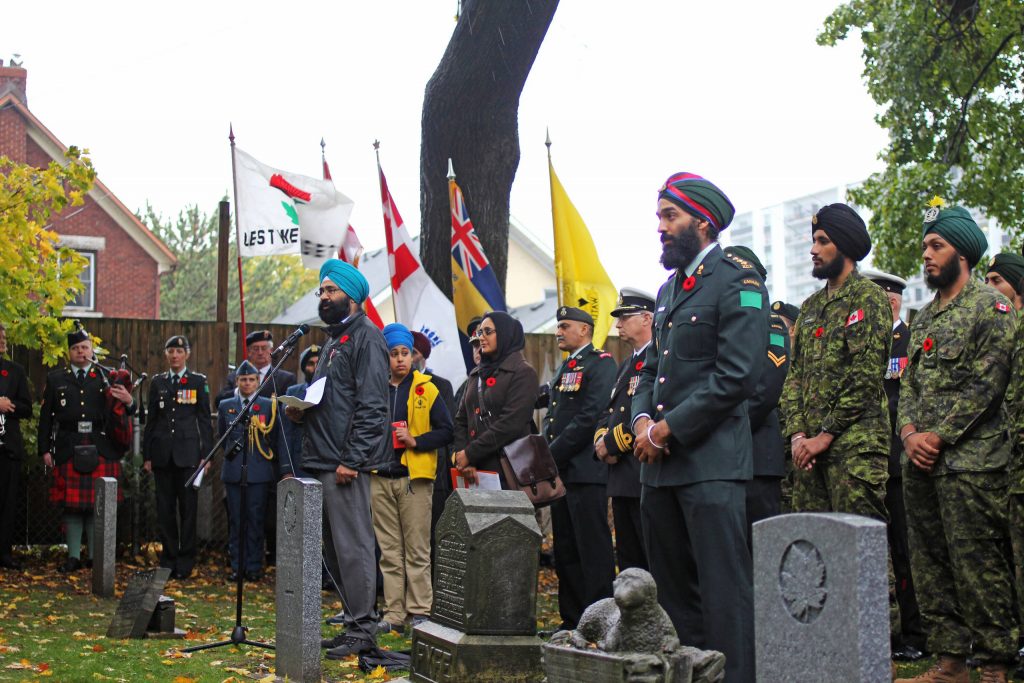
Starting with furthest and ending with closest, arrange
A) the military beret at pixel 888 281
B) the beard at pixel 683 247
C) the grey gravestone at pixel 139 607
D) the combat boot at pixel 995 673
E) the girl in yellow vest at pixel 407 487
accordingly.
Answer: the girl in yellow vest at pixel 407 487 → the military beret at pixel 888 281 → the grey gravestone at pixel 139 607 → the combat boot at pixel 995 673 → the beard at pixel 683 247

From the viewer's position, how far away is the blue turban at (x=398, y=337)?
32.2 feet

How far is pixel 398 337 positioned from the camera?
9820mm

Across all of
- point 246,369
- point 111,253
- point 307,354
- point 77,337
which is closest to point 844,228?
point 307,354

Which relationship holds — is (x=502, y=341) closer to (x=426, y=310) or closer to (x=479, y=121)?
(x=426, y=310)

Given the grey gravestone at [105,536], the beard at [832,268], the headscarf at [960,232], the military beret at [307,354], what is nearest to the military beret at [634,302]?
the beard at [832,268]

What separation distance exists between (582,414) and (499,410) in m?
0.65

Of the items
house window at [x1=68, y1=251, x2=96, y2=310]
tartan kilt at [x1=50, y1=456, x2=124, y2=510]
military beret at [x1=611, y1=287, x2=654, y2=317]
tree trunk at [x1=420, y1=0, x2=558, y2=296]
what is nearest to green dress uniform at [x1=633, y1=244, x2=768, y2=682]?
military beret at [x1=611, y1=287, x2=654, y2=317]

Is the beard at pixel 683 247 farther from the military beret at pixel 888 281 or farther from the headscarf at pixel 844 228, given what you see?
the military beret at pixel 888 281

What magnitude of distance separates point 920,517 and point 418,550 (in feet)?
13.9

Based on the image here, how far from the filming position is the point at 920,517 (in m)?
6.72

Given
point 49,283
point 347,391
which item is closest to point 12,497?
point 49,283

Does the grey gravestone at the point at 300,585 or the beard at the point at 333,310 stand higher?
the beard at the point at 333,310

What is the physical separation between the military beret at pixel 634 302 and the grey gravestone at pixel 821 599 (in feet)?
15.0

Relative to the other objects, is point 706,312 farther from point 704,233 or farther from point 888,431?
point 888,431
